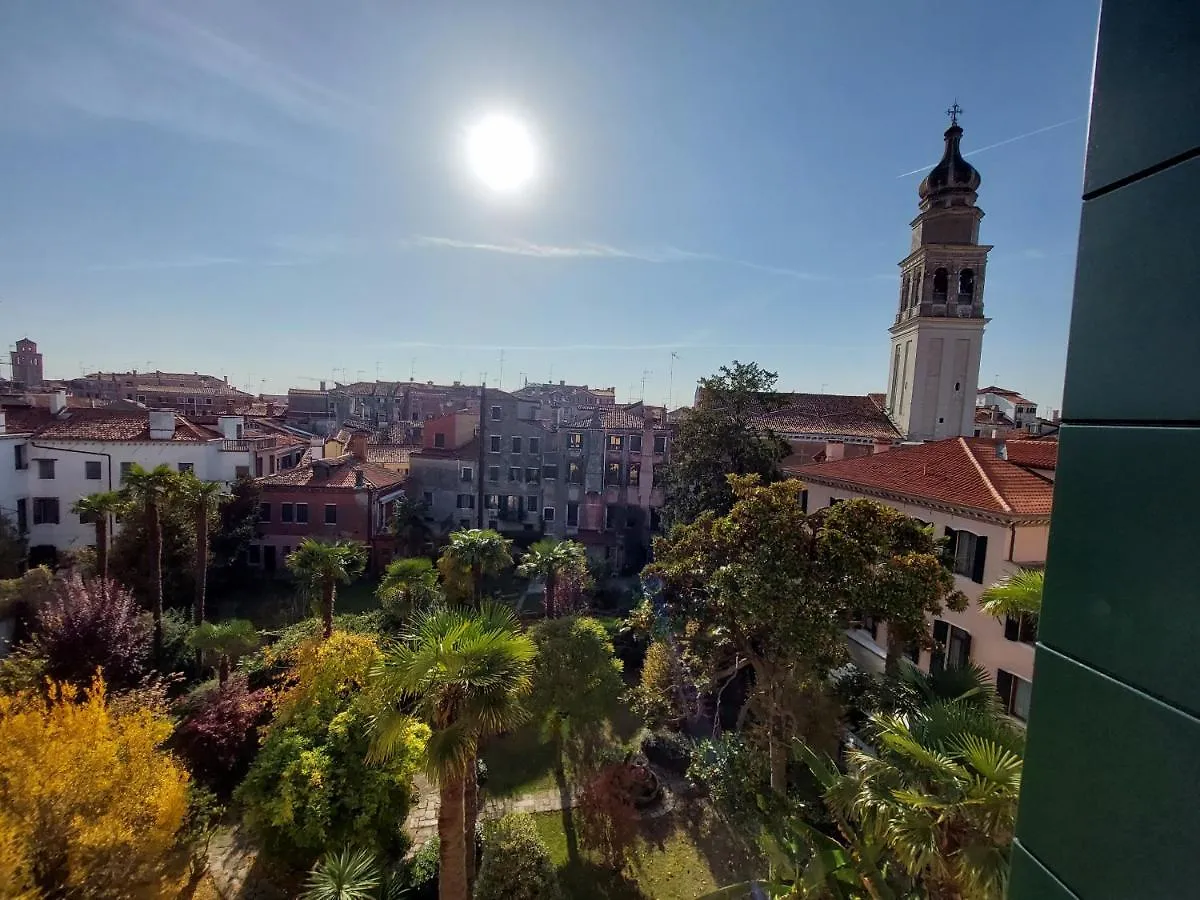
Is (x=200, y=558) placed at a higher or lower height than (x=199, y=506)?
lower

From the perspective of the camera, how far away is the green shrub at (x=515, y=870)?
1034cm

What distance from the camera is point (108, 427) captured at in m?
29.6

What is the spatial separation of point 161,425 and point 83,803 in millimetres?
26648

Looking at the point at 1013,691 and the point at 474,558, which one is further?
the point at 474,558

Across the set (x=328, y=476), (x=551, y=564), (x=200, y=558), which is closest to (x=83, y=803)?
(x=200, y=558)

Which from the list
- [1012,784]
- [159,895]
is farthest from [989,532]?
[159,895]

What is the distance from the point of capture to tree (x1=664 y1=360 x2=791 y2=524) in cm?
2680

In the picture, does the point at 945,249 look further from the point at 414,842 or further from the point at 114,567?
the point at 114,567

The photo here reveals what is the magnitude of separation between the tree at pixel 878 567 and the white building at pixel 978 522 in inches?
146

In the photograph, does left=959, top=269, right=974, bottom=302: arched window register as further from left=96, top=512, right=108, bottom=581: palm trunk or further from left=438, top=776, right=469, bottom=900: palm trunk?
left=96, top=512, right=108, bottom=581: palm trunk

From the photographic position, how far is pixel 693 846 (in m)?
13.6

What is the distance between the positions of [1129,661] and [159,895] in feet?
44.0

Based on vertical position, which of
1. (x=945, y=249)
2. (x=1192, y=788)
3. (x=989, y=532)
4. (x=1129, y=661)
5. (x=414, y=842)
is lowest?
(x=414, y=842)

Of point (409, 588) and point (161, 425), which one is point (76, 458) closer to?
point (161, 425)
